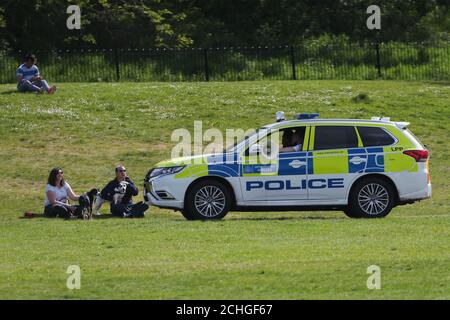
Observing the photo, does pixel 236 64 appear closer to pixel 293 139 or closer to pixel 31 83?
pixel 31 83

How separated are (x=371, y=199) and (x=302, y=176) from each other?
1234mm

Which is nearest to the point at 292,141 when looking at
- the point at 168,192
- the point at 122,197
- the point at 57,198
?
the point at 168,192

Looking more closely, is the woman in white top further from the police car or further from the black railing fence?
the black railing fence

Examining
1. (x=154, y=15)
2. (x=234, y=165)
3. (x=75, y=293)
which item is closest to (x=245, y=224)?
(x=234, y=165)

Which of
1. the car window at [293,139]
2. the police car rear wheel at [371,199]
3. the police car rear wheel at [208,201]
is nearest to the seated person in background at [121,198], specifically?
the police car rear wheel at [208,201]

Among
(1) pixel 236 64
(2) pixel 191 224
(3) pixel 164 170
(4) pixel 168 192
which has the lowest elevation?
(2) pixel 191 224

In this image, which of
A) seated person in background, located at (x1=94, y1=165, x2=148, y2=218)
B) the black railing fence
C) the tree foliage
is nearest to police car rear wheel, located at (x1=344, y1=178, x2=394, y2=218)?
seated person in background, located at (x1=94, y1=165, x2=148, y2=218)

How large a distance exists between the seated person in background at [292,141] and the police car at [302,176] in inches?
0.7

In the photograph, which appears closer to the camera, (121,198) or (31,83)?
(121,198)

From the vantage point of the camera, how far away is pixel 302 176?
759 inches

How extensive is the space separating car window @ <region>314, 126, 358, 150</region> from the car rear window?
145 millimetres

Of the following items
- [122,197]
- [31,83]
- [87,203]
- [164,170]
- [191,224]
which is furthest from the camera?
[31,83]

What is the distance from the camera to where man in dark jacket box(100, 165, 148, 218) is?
20.6m

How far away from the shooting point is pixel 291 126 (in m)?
19.6
